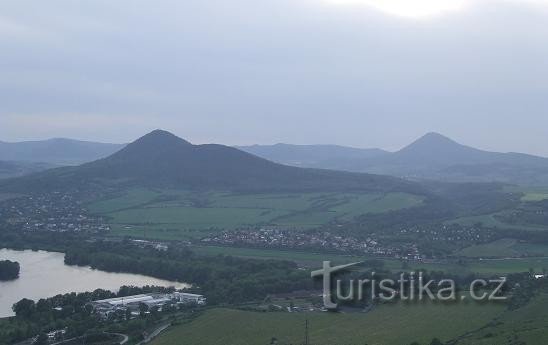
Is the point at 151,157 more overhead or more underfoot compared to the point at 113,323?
more overhead

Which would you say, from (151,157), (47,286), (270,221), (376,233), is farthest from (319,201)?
(47,286)

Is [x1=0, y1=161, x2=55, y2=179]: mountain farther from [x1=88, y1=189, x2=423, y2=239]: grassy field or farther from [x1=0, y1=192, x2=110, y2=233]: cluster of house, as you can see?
[x1=88, y1=189, x2=423, y2=239]: grassy field

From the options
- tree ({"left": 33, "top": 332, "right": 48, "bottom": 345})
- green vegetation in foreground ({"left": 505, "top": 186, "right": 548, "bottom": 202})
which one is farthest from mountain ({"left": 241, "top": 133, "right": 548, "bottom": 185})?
tree ({"left": 33, "top": 332, "right": 48, "bottom": 345})

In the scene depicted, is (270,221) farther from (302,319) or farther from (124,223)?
(302,319)

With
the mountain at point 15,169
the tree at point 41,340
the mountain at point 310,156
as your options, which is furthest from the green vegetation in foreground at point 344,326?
the mountain at point 310,156

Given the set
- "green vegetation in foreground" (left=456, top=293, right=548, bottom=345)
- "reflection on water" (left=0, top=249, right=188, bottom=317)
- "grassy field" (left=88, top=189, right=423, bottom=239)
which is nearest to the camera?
"green vegetation in foreground" (left=456, top=293, right=548, bottom=345)

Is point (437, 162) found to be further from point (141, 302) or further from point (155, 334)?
point (155, 334)

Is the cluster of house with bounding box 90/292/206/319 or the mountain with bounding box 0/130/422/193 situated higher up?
the mountain with bounding box 0/130/422/193
